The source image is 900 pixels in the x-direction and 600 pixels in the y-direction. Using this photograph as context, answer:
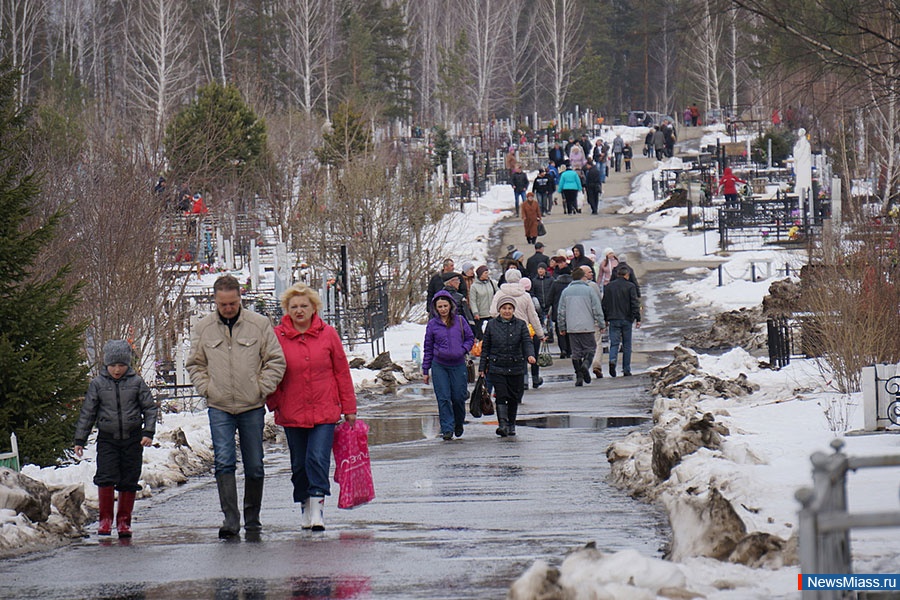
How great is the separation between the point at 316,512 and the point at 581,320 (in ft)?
33.3

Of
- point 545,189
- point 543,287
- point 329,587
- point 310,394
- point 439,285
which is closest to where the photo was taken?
point 329,587

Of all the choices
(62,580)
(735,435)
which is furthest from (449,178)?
(62,580)

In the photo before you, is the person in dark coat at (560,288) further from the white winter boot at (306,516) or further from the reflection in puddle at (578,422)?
the white winter boot at (306,516)

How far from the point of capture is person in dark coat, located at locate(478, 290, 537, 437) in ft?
48.2

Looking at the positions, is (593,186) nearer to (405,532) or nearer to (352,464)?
(352,464)

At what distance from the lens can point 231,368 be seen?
9328 millimetres

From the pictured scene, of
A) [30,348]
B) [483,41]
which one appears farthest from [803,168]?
[483,41]

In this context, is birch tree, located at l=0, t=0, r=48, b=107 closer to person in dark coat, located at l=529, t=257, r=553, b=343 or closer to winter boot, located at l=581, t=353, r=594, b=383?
person in dark coat, located at l=529, t=257, r=553, b=343

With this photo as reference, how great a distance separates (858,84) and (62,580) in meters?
6.78

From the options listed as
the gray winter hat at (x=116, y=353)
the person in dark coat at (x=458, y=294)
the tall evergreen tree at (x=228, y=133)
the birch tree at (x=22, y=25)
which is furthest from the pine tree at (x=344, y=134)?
the gray winter hat at (x=116, y=353)

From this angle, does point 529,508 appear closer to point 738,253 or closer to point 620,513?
point 620,513

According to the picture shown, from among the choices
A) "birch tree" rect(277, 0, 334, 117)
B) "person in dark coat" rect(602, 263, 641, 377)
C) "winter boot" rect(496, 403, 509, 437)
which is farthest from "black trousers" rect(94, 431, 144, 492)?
"birch tree" rect(277, 0, 334, 117)

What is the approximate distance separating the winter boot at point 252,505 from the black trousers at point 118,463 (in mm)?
872

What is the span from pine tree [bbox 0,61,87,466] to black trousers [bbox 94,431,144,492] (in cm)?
263
